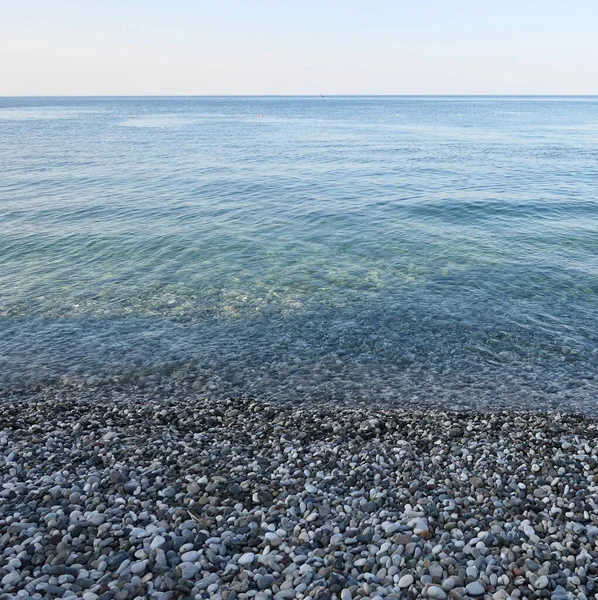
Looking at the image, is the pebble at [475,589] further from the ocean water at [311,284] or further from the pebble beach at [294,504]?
the ocean water at [311,284]

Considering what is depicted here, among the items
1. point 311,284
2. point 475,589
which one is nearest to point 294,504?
point 475,589

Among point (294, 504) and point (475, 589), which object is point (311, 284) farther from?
point (475, 589)

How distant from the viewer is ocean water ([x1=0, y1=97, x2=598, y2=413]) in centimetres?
1513

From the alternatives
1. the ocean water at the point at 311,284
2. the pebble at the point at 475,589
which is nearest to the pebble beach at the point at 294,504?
the pebble at the point at 475,589

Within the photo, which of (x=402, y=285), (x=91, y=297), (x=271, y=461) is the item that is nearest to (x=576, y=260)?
(x=402, y=285)

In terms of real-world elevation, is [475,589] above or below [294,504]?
above

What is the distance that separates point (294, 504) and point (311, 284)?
545 inches

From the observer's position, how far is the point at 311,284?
72.4 feet

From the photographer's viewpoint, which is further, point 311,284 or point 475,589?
point 311,284

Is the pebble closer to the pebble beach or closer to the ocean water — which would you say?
the pebble beach

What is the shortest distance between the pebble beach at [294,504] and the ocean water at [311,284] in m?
2.30

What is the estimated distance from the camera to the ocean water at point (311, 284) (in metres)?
15.1

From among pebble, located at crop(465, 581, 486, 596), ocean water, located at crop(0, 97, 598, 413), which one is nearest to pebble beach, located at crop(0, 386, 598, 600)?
pebble, located at crop(465, 581, 486, 596)

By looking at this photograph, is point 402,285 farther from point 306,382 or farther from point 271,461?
point 271,461
